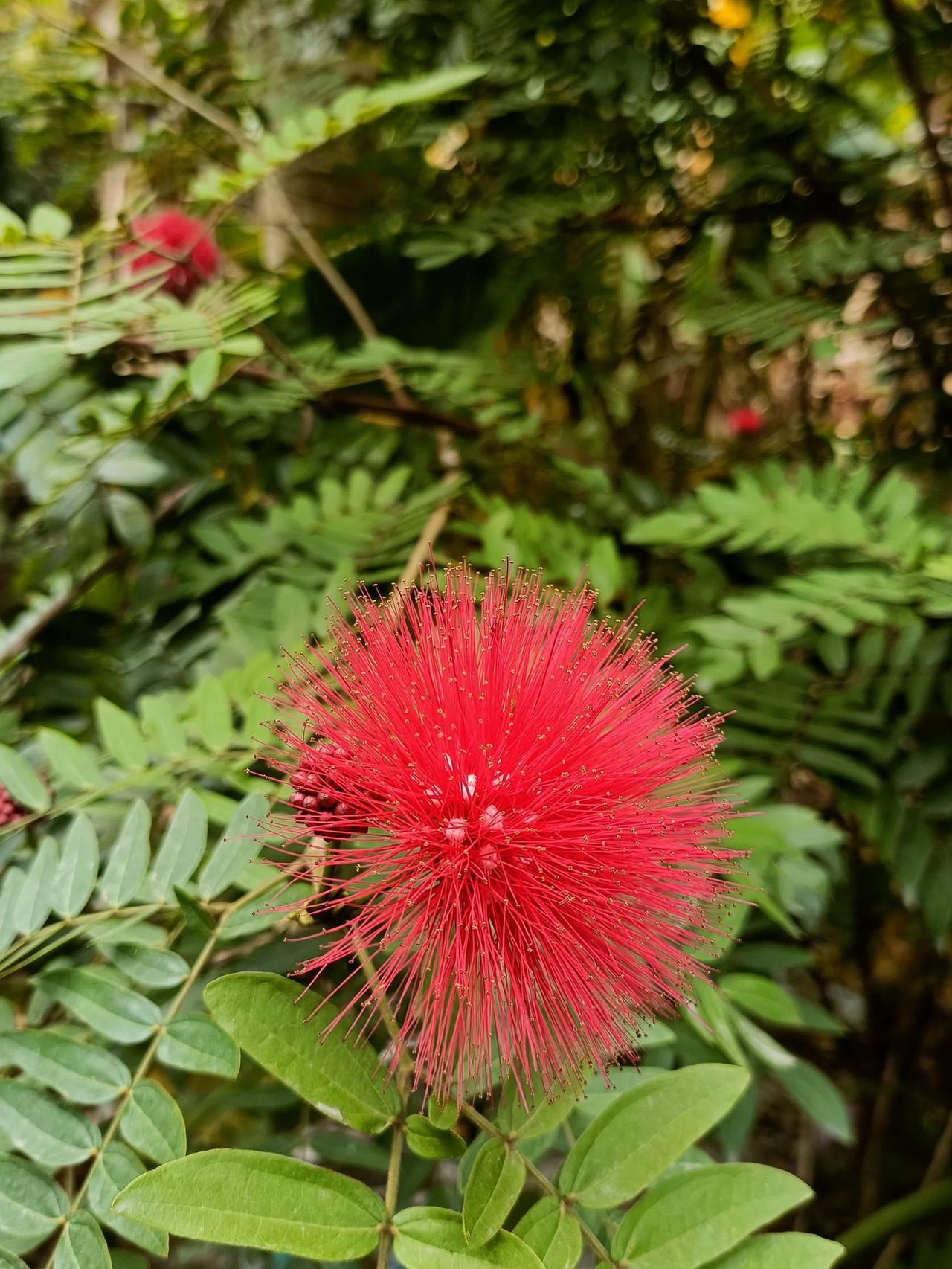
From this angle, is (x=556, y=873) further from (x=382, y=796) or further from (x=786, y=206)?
(x=786, y=206)

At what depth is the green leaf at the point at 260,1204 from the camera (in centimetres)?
40

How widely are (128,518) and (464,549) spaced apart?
53cm

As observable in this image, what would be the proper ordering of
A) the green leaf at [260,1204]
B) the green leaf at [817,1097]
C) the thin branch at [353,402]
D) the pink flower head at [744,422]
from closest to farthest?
the green leaf at [260,1204]
the green leaf at [817,1097]
the thin branch at [353,402]
the pink flower head at [744,422]

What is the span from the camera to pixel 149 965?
1.88ft

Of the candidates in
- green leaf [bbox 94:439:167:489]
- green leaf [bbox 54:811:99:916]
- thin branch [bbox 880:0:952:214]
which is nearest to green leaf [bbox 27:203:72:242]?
green leaf [bbox 94:439:167:489]

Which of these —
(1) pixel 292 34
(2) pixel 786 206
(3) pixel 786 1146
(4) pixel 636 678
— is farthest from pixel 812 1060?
(1) pixel 292 34

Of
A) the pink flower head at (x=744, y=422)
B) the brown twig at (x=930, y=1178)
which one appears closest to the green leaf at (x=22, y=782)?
the brown twig at (x=930, y=1178)

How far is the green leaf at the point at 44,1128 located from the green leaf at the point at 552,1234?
0.26 metres

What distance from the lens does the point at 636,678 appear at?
A: 0.59 m

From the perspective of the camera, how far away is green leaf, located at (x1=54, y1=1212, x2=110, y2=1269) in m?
0.46

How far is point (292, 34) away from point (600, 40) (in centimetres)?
70

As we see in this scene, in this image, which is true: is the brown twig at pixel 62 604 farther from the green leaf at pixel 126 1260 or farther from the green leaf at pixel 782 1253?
the green leaf at pixel 782 1253

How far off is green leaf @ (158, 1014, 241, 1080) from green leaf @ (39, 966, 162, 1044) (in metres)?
0.02

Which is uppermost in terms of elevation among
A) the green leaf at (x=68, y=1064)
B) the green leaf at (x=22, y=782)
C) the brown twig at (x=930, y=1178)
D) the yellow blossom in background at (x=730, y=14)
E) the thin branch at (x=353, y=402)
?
the yellow blossom in background at (x=730, y=14)
